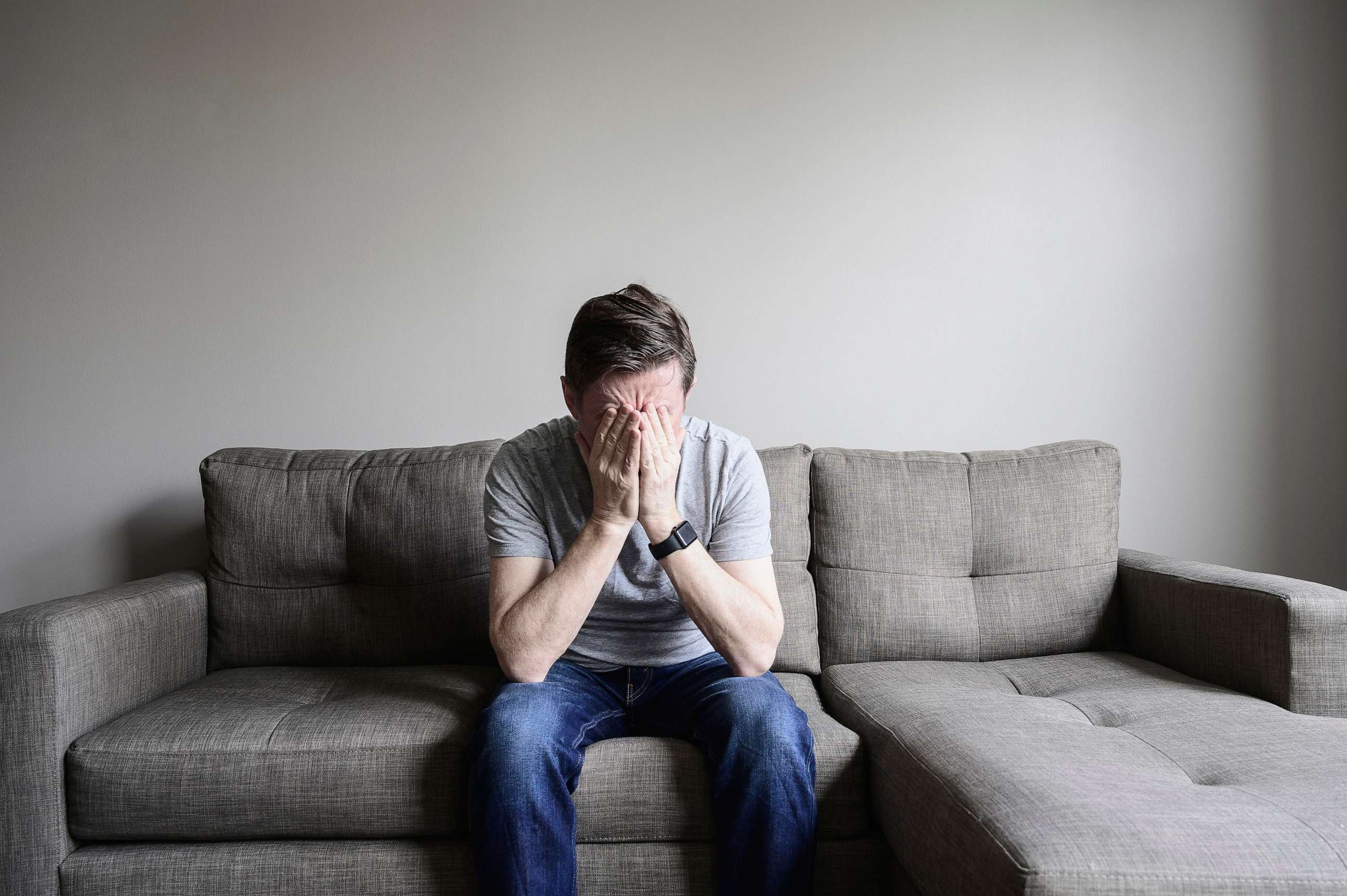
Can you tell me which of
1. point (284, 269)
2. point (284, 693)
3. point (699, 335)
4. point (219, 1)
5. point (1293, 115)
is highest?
point (219, 1)

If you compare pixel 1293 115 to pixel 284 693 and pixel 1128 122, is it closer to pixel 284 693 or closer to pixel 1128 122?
pixel 1128 122

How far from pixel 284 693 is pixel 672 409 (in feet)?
3.04

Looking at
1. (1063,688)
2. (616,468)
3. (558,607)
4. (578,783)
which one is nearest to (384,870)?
(578,783)

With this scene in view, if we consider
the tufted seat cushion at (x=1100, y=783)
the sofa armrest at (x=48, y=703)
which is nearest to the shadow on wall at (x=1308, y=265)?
the tufted seat cushion at (x=1100, y=783)

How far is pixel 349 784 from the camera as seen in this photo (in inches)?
51.4

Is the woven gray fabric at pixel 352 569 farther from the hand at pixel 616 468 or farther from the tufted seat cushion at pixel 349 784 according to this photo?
the hand at pixel 616 468

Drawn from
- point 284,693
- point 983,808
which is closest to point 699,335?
point 284,693

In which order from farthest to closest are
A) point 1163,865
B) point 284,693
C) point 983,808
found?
point 284,693
point 983,808
point 1163,865

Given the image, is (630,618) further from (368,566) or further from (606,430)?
(368,566)

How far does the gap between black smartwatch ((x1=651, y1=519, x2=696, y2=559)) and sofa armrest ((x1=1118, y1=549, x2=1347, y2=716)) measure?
1.04 metres

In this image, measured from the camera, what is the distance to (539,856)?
45.5 inches

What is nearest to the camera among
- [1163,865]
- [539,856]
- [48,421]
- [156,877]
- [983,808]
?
[1163,865]

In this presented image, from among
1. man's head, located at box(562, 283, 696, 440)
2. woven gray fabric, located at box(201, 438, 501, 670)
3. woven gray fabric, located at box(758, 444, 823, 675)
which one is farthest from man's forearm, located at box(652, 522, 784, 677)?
woven gray fabric, located at box(201, 438, 501, 670)

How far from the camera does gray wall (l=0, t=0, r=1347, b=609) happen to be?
7.32 ft
